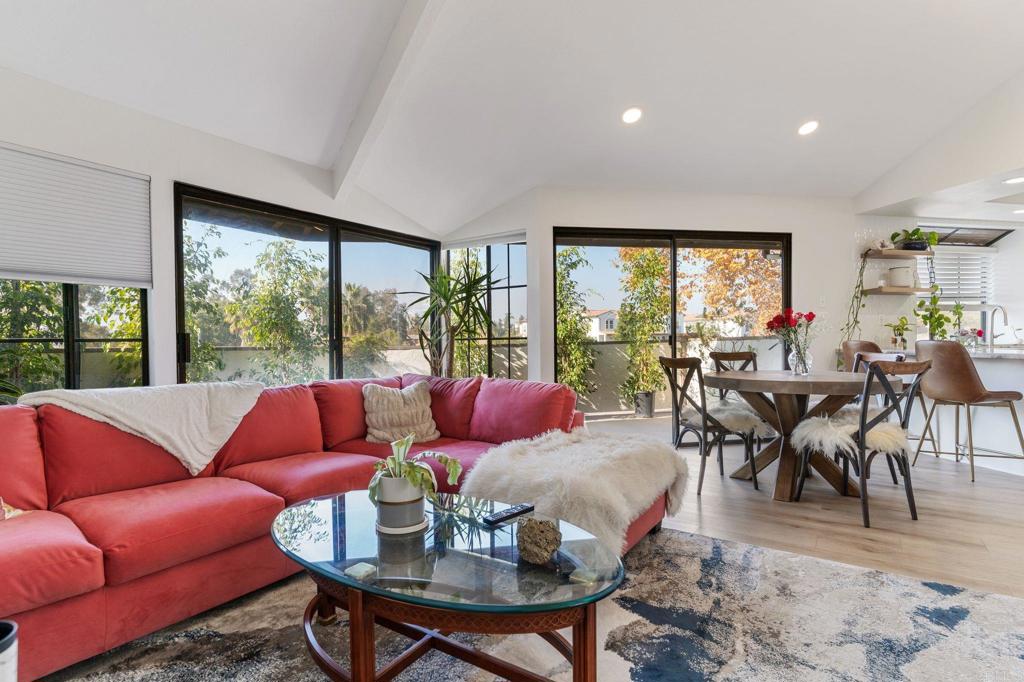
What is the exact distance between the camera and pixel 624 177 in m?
4.72

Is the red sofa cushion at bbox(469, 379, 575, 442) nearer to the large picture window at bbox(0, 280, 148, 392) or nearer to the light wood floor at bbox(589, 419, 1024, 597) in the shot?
the light wood floor at bbox(589, 419, 1024, 597)

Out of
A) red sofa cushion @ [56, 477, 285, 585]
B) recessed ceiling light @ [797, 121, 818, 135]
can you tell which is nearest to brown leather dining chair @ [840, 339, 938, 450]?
recessed ceiling light @ [797, 121, 818, 135]

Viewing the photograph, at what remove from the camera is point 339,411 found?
3256 mm

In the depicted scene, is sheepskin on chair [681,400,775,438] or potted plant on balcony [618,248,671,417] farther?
potted plant on balcony [618,248,671,417]

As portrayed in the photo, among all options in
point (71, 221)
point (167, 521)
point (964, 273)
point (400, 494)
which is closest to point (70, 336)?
point (71, 221)

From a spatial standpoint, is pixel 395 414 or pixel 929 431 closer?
pixel 395 414

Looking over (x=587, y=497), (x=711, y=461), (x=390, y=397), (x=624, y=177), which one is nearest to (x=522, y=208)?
(x=624, y=177)

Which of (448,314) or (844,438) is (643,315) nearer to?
(448,314)

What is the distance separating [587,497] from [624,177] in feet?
11.2

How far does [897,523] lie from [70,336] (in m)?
4.79

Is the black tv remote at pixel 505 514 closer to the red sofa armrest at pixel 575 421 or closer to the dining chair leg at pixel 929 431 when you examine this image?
the red sofa armrest at pixel 575 421

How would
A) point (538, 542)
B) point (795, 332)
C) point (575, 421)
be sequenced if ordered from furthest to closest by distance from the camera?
point (795, 332) → point (575, 421) → point (538, 542)

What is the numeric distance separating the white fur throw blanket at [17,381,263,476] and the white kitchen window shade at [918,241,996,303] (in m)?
6.86

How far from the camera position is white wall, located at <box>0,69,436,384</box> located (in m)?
2.61
